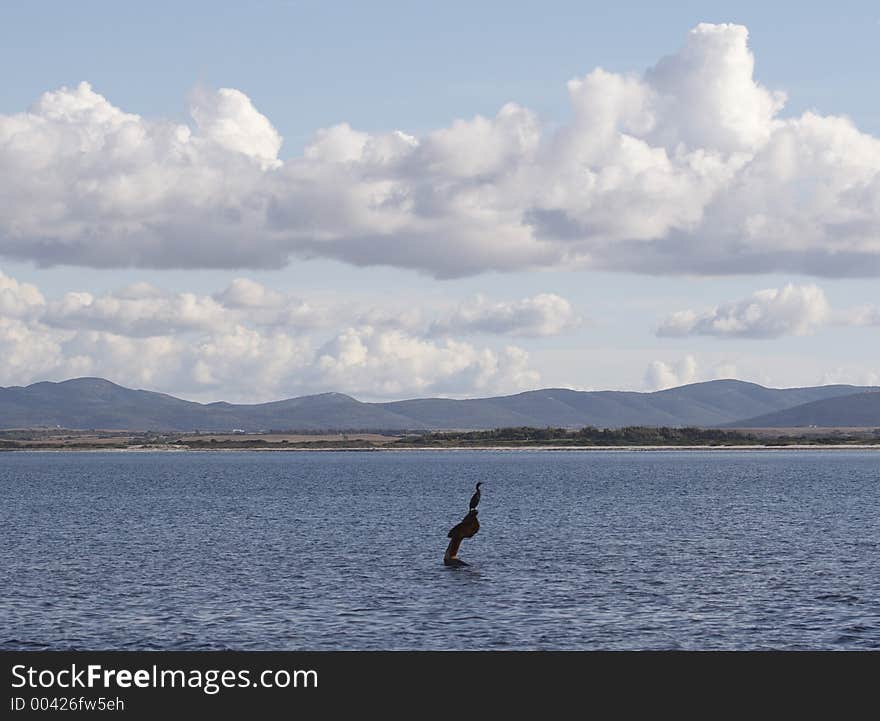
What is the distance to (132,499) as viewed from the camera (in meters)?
179

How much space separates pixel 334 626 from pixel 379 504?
10273 cm

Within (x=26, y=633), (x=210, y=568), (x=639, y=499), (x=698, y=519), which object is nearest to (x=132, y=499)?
(x=639, y=499)

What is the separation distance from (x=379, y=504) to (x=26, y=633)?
105052mm

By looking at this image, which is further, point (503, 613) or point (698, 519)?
point (698, 519)

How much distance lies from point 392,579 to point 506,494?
364 feet

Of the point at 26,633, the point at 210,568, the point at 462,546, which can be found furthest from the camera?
the point at 462,546
